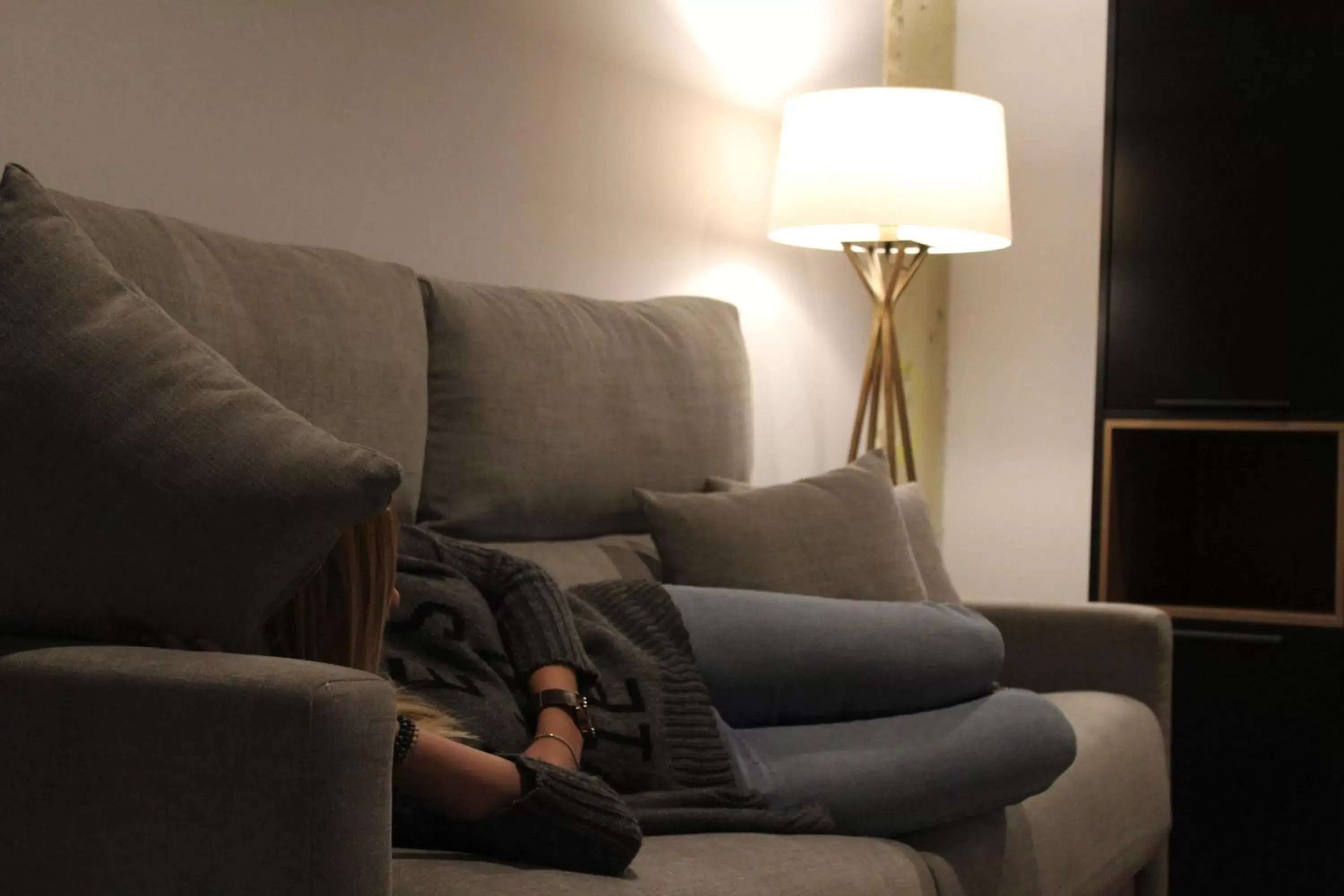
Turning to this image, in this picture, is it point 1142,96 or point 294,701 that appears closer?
point 294,701

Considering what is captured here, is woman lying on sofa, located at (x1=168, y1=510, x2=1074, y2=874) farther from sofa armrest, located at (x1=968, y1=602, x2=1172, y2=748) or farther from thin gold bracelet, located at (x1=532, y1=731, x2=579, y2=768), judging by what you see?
sofa armrest, located at (x1=968, y1=602, x2=1172, y2=748)

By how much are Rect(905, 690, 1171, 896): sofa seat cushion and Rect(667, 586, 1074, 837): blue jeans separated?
4 centimetres

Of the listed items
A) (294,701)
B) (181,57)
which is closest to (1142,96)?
(181,57)

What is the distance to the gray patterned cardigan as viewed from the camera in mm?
1395

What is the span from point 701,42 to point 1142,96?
3.27 ft

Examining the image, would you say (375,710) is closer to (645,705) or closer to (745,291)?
(645,705)

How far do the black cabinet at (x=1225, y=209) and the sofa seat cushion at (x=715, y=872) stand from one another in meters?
1.98

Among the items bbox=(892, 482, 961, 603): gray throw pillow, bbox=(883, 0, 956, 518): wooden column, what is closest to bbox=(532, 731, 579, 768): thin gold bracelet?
bbox=(892, 482, 961, 603): gray throw pillow

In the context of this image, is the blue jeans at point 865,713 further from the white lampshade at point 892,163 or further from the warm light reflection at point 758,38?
the warm light reflection at point 758,38

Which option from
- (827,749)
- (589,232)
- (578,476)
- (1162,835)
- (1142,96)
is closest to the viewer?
(827,749)

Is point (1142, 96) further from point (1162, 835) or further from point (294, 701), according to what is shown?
point (294, 701)

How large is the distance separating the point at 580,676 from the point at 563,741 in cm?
9

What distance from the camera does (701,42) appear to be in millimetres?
3133

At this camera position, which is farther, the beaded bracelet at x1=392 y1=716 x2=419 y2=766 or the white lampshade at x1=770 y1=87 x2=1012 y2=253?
the white lampshade at x1=770 y1=87 x2=1012 y2=253
